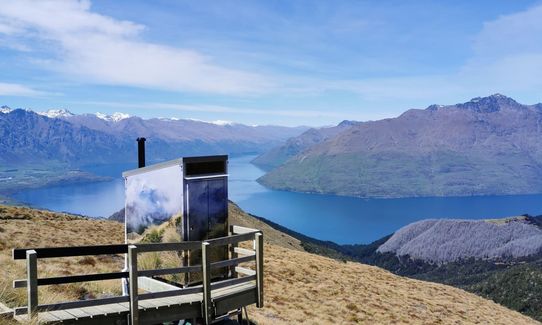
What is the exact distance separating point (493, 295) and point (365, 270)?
16081cm

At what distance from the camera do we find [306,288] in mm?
27406

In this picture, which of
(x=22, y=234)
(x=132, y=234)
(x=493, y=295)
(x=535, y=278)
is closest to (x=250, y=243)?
(x=22, y=234)

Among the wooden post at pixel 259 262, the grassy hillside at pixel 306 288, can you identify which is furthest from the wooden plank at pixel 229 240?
the grassy hillside at pixel 306 288

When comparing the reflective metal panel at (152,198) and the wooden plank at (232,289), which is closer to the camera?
the wooden plank at (232,289)

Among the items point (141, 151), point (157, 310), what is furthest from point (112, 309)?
point (141, 151)

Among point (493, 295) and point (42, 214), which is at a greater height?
point (42, 214)

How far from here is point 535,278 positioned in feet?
615

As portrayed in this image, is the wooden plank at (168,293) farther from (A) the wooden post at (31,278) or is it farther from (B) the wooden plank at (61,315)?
(A) the wooden post at (31,278)

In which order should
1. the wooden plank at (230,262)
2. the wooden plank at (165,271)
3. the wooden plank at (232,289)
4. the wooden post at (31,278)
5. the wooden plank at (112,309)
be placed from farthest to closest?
the wooden plank at (232,289) < the wooden plank at (230,262) < the wooden plank at (165,271) < the wooden plank at (112,309) < the wooden post at (31,278)

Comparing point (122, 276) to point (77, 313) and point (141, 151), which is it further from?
point (141, 151)

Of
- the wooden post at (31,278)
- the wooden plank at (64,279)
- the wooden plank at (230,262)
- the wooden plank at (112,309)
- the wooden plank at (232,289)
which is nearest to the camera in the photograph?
the wooden post at (31,278)

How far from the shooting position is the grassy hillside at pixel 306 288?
20.9m

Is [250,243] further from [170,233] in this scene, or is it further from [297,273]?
[170,233]

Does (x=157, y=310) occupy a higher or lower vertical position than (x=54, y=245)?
higher
